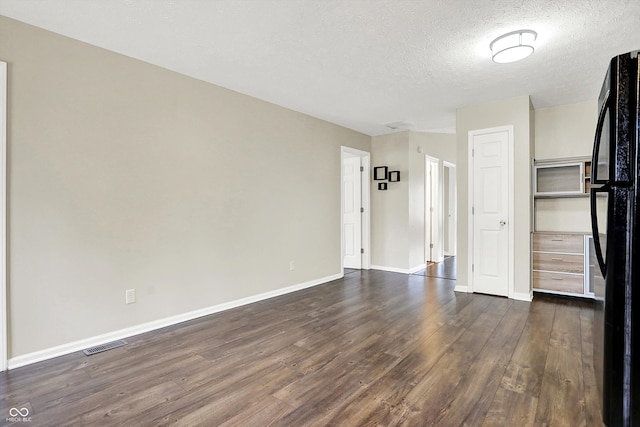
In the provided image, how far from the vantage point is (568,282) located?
3.91 m

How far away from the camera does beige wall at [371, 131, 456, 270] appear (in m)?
5.57

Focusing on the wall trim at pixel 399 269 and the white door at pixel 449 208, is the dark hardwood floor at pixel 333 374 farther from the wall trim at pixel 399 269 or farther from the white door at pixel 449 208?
the white door at pixel 449 208

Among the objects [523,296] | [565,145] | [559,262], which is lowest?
[523,296]

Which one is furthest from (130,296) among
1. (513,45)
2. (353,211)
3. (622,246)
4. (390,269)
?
(390,269)

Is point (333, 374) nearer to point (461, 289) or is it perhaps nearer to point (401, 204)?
point (461, 289)

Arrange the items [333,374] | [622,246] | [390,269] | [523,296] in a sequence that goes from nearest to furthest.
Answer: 1. [622,246]
2. [333,374]
3. [523,296]
4. [390,269]

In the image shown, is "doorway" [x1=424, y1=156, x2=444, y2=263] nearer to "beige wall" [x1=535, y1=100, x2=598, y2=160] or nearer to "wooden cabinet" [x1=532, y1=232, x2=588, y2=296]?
"beige wall" [x1=535, y1=100, x2=598, y2=160]

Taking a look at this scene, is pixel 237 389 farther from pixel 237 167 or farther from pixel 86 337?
pixel 237 167

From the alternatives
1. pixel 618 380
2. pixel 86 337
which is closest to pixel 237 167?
pixel 86 337

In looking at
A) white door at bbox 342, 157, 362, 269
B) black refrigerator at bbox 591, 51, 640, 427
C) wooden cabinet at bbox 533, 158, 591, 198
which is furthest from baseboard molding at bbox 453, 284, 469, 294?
black refrigerator at bbox 591, 51, 640, 427

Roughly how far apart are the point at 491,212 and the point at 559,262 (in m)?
0.98

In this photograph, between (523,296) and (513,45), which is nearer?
(513,45)

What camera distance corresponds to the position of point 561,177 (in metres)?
4.28

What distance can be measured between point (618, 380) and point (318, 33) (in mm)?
2733
